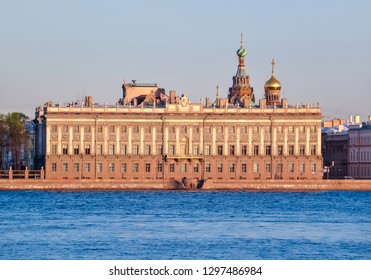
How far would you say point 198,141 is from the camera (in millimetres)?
139500

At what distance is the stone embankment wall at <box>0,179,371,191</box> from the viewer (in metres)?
128

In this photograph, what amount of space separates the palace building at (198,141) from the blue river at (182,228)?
1201 inches

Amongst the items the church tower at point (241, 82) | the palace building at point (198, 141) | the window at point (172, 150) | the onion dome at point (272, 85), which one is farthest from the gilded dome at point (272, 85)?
the window at point (172, 150)

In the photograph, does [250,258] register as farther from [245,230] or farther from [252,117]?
[252,117]

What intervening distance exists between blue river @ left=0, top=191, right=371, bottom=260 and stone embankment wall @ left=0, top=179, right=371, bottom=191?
829 inches

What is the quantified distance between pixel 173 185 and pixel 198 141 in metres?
7.03

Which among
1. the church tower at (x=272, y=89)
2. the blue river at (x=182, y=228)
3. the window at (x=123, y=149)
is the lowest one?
the blue river at (x=182, y=228)

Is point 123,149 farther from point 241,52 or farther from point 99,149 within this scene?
point 241,52

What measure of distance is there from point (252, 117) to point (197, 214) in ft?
191

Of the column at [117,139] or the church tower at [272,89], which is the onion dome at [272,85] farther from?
the column at [117,139]

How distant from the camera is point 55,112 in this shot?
5335 inches

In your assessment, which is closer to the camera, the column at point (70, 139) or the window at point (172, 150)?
the column at point (70, 139)

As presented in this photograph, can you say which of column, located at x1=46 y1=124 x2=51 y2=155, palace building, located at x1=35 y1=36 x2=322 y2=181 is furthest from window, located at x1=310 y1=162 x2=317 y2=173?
column, located at x1=46 y1=124 x2=51 y2=155

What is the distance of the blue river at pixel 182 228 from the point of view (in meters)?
55.3
